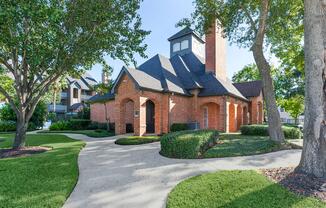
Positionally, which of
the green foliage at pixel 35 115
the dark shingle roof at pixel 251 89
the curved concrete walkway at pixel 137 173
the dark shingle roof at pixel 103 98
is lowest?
the curved concrete walkway at pixel 137 173

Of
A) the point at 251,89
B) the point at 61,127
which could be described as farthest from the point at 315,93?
the point at 61,127

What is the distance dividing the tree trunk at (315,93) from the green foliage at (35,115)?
27975 millimetres

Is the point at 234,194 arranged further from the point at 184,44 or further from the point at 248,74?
the point at 248,74

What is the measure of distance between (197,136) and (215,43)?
47.4ft

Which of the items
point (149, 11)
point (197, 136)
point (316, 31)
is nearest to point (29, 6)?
point (149, 11)

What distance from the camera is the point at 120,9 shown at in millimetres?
11070

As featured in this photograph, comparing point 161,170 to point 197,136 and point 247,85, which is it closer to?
point 197,136

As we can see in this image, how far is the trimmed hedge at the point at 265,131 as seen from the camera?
14.8 m

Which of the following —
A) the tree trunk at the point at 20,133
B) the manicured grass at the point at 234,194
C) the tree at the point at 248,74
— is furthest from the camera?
the tree at the point at 248,74

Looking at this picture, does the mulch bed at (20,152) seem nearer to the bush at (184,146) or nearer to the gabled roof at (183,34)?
the bush at (184,146)

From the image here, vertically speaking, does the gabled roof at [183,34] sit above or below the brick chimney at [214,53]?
above

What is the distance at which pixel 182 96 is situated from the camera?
1988cm

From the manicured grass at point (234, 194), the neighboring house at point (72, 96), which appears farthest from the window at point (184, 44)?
the neighboring house at point (72, 96)

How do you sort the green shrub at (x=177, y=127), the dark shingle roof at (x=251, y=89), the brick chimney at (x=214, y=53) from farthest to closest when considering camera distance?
the dark shingle roof at (x=251, y=89)
the brick chimney at (x=214, y=53)
the green shrub at (x=177, y=127)
